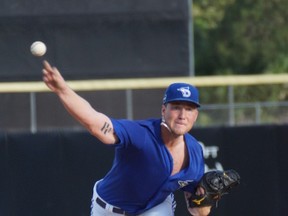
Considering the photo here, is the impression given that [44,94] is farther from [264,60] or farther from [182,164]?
[264,60]

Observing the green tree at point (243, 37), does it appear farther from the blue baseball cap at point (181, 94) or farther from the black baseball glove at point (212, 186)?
the blue baseball cap at point (181, 94)

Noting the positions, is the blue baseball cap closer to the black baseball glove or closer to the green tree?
the black baseball glove

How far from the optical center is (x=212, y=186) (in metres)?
6.51

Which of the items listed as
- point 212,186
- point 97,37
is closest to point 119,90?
point 97,37

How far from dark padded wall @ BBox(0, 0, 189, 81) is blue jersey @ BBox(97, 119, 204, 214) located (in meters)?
3.37

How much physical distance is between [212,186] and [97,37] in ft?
11.8

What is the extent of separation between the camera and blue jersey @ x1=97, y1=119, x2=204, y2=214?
6.08 metres

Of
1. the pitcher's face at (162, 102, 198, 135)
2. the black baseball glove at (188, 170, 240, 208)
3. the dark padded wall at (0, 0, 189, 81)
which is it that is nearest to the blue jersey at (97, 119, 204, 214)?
the black baseball glove at (188, 170, 240, 208)

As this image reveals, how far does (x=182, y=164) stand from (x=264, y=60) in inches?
934

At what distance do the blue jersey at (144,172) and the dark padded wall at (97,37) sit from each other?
3.37 metres

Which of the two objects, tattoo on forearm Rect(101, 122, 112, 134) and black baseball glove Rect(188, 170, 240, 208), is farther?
black baseball glove Rect(188, 170, 240, 208)

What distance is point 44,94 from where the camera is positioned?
9.55m

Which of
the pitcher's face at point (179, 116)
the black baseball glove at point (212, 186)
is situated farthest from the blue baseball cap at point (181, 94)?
the black baseball glove at point (212, 186)

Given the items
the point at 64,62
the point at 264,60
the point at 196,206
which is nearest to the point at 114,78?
the point at 64,62
